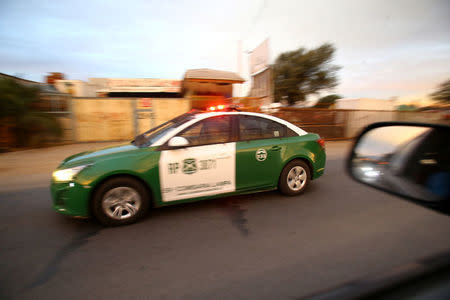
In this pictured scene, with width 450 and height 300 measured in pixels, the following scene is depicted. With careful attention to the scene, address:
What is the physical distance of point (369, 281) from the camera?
0.97m

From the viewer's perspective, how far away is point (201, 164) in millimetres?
3549

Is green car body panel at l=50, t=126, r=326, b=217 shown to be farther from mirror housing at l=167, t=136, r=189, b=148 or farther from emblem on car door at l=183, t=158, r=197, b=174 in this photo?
emblem on car door at l=183, t=158, r=197, b=174

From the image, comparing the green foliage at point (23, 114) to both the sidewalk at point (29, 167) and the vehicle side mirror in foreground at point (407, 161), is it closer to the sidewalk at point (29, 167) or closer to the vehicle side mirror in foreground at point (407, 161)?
the sidewalk at point (29, 167)

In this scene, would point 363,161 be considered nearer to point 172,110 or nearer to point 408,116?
point 172,110

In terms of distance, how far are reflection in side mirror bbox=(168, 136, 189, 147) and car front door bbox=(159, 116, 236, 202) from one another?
7cm

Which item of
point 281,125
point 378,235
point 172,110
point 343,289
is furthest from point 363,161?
point 172,110

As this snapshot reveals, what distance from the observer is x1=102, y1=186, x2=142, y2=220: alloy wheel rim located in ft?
10.5

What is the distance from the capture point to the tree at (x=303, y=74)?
75.8 ft

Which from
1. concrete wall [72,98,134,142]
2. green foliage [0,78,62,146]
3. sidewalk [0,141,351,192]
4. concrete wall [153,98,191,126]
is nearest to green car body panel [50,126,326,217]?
sidewalk [0,141,351,192]

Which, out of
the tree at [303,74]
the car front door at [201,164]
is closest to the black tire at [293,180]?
the car front door at [201,164]

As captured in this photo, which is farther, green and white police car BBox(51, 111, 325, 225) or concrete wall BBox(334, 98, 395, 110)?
concrete wall BBox(334, 98, 395, 110)

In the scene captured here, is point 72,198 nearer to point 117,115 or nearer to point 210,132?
point 210,132

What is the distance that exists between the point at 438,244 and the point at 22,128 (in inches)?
460

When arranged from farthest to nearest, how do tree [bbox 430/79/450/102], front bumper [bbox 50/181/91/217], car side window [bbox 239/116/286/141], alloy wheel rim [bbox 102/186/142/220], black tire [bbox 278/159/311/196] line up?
tree [bbox 430/79/450/102] → black tire [bbox 278/159/311/196] → car side window [bbox 239/116/286/141] → alloy wheel rim [bbox 102/186/142/220] → front bumper [bbox 50/181/91/217]
